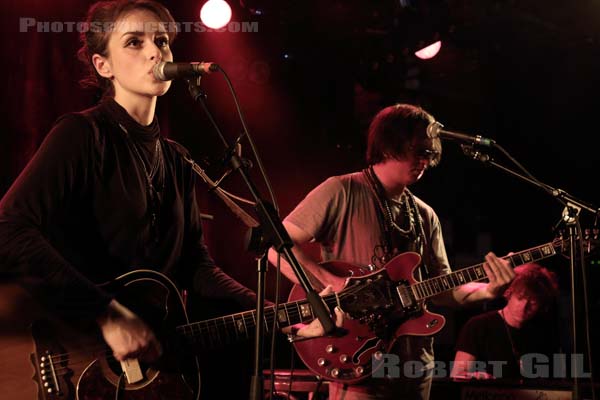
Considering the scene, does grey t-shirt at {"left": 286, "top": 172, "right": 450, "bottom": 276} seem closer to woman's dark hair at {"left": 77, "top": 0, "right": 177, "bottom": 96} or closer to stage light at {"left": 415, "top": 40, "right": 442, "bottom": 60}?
woman's dark hair at {"left": 77, "top": 0, "right": 177, "bottom": 96}

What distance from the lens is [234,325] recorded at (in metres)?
2.73

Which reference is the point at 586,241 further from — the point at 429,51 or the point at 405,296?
the point at 429,51

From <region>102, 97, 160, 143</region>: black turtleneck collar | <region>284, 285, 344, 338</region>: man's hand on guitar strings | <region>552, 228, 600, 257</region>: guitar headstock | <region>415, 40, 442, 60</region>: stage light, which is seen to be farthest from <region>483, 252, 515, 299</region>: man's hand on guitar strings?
<region>415, 40, 442, 60</region>: stage light

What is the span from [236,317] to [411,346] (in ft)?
3.77

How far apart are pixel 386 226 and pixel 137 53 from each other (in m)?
1.71

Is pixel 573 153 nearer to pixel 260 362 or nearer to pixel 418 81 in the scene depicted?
pixel 418 81

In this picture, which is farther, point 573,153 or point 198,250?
point 573,153

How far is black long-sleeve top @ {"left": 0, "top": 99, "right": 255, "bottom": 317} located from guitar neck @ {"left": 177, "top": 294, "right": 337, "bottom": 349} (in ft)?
0.44

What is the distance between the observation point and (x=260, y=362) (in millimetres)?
2037

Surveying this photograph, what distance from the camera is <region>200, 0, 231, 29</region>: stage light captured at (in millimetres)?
4840

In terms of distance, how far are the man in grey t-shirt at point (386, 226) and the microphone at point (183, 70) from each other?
1.42 m

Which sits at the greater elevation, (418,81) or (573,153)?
(418,81)

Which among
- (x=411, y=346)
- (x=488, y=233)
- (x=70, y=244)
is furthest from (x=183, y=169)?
Result: (x=488, y=233)

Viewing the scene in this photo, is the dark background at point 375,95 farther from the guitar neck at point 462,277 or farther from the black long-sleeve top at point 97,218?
the guitar neck at point 462,277
